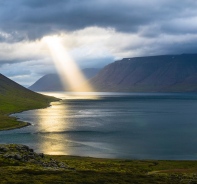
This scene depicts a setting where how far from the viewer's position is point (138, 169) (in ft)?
302

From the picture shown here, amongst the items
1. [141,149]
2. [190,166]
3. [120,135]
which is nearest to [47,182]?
[190,166]

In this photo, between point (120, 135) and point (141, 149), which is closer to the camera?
point (141, 149)

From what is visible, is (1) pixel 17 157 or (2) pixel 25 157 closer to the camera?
(1) pixel 17 157

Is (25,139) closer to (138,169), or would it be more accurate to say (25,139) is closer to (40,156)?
(40,156)

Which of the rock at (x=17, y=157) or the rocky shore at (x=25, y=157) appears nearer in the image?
the rocky shore at (x=25, y=157)

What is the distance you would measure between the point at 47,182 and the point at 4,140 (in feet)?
333

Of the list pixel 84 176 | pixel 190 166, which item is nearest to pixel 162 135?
pixel 190 166

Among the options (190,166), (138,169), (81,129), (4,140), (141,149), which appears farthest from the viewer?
(81,129)

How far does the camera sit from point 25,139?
15550 centimetres

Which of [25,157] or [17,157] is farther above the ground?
[17,157]

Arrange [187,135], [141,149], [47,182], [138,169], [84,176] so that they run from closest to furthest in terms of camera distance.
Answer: [47,182], [84,176], [138,169], [141,149], [187,135]

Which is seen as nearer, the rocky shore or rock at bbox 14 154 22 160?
the rocky shore

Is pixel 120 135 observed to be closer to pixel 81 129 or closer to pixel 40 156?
pixel 81 129

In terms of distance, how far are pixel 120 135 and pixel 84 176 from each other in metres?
104
